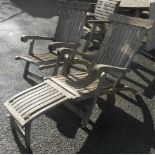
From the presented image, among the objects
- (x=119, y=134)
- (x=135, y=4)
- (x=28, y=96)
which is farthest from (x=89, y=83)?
(x=135, y=4)

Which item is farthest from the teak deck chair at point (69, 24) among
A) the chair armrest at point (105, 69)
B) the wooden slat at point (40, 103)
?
the wooden slat at point (40, 103)

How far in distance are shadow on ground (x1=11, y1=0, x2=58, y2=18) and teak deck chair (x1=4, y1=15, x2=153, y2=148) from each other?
540 centimetres

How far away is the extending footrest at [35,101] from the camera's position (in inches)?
163

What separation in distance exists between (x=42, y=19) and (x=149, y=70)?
4599 mm

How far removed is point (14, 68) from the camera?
6.64 m

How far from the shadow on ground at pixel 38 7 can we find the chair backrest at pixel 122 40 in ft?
17.3

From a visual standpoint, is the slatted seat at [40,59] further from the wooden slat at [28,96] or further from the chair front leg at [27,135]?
the chair front leg at [27,135]

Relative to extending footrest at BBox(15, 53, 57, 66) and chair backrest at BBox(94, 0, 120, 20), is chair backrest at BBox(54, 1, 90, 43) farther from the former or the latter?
chair backrest at BBox(94, 0, 120, 20)

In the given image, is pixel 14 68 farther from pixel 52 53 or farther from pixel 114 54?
pixel 114 54

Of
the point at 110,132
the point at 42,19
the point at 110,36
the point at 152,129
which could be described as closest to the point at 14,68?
the point at 110,36

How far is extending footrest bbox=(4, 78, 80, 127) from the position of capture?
163 inches

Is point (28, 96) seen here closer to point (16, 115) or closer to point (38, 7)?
point (16, 115)

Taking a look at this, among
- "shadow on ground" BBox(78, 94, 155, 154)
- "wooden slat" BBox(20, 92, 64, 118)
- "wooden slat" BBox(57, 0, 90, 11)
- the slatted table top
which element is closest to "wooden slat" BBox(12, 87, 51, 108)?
"wooden slat" BBox(20, 92, 64, 118)

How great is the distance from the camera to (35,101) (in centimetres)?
438
